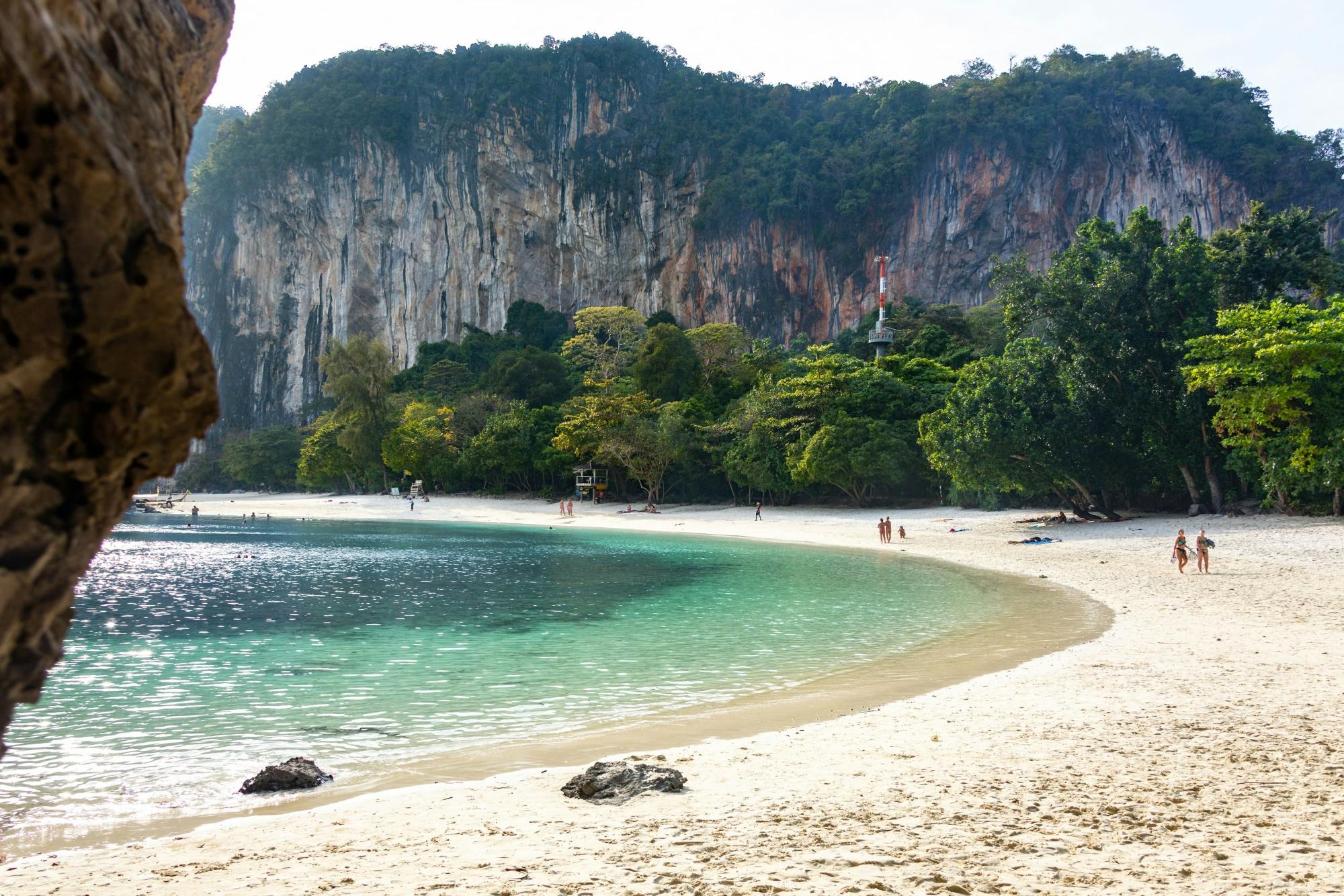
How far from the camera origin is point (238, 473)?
79.5 m

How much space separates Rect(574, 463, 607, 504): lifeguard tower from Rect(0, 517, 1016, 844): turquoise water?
2508 centimetres

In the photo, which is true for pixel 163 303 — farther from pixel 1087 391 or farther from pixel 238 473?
pixel 238 473

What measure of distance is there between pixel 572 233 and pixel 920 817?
89014mm

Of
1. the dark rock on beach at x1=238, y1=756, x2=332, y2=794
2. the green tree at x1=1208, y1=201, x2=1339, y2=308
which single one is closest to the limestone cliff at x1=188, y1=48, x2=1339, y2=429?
the green tree at x1=1208, y1=201, x2=1339, y2=308

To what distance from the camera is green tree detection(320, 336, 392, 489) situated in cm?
6200

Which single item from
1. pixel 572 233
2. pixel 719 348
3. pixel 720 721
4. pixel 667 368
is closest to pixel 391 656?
pixel 720 721

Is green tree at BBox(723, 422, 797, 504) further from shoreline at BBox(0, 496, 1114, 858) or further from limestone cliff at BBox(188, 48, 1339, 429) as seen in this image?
limestone cliff at BBox(188, 48, 1339, 429)

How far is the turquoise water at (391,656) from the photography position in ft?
24.3

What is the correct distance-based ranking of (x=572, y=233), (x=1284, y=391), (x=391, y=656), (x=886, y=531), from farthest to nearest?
1. (x=572, y=233)
2. (x=886, y=531)
3. (x=1284, y=391)
4. (x=391, y=656)

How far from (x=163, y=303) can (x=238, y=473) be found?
86310 mm

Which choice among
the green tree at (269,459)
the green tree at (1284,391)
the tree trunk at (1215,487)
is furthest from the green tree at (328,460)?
the green tree at (1284,391)

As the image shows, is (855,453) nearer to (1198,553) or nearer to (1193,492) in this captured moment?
(1193,492)

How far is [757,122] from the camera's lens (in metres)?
87.8

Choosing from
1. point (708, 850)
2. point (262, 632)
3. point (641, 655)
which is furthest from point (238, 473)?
point (708, 850)
